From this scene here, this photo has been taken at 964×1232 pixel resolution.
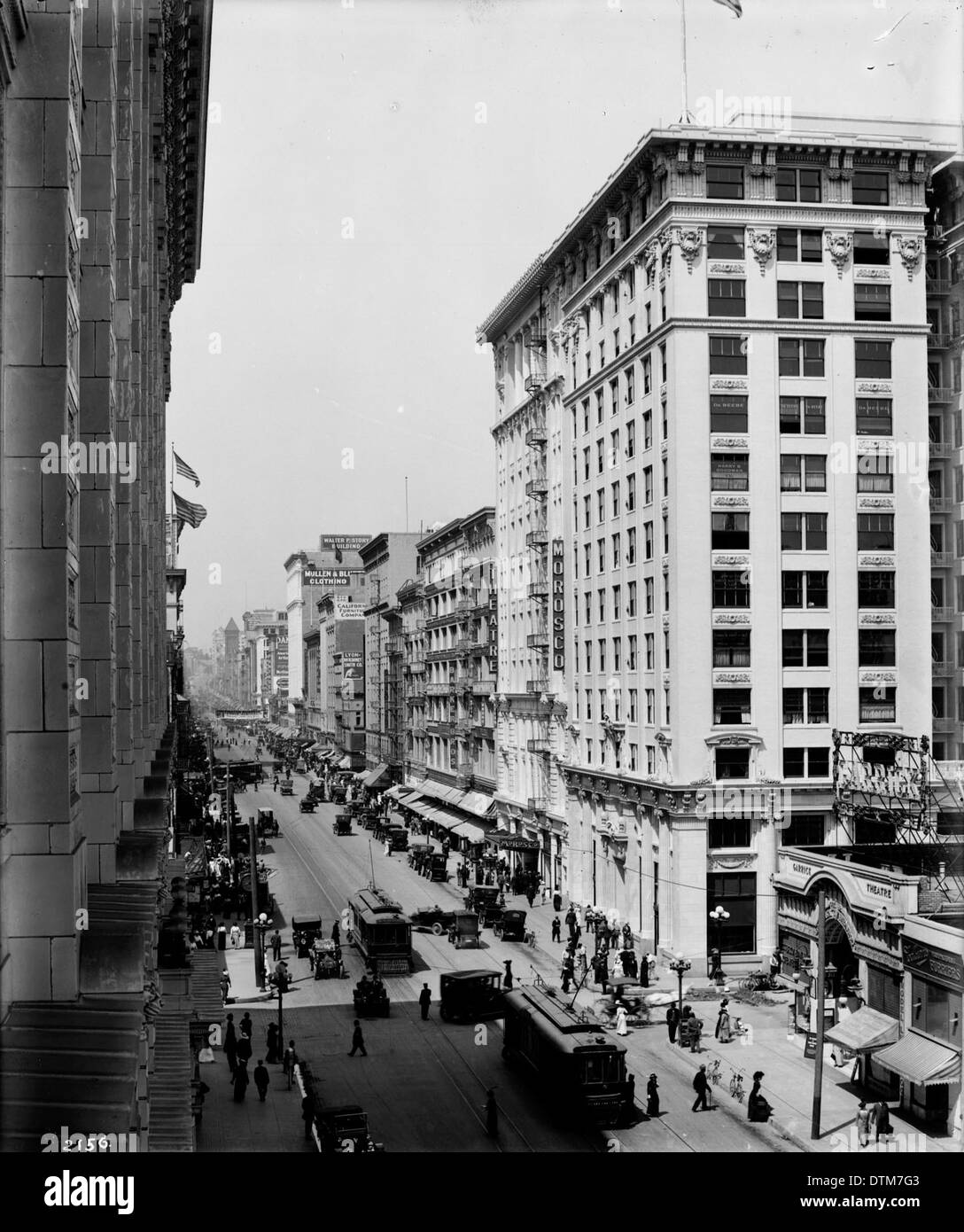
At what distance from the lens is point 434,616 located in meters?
87.6

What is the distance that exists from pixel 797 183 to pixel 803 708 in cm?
1742

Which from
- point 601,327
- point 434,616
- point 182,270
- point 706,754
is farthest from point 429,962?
point 434,616

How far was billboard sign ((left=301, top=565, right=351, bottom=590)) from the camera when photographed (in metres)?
138

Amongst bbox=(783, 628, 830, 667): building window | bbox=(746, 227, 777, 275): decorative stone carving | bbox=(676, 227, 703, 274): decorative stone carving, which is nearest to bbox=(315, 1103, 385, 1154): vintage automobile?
bbox=(783, 628, 830, 667): building window

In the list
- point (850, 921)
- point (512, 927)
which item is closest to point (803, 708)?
point (850, 921)

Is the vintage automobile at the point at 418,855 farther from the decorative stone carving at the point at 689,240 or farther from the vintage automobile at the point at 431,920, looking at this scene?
the decorative stone carving at the point at 689,240

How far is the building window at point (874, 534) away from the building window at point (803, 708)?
197 inches

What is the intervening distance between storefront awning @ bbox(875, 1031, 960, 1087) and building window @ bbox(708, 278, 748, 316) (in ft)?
80.8

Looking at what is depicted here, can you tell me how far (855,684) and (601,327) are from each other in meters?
17.7

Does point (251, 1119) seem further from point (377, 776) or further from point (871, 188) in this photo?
point (377, 776)

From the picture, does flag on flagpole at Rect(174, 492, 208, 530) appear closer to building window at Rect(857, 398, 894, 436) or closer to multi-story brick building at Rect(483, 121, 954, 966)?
multi-story brick building at Rect(483, 121, 954, 966)

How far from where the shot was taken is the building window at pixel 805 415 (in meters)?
43.0

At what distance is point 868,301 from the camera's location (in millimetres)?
43062

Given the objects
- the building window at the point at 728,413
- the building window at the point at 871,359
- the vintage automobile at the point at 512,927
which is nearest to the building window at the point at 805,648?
the building window at the point at 728,413
